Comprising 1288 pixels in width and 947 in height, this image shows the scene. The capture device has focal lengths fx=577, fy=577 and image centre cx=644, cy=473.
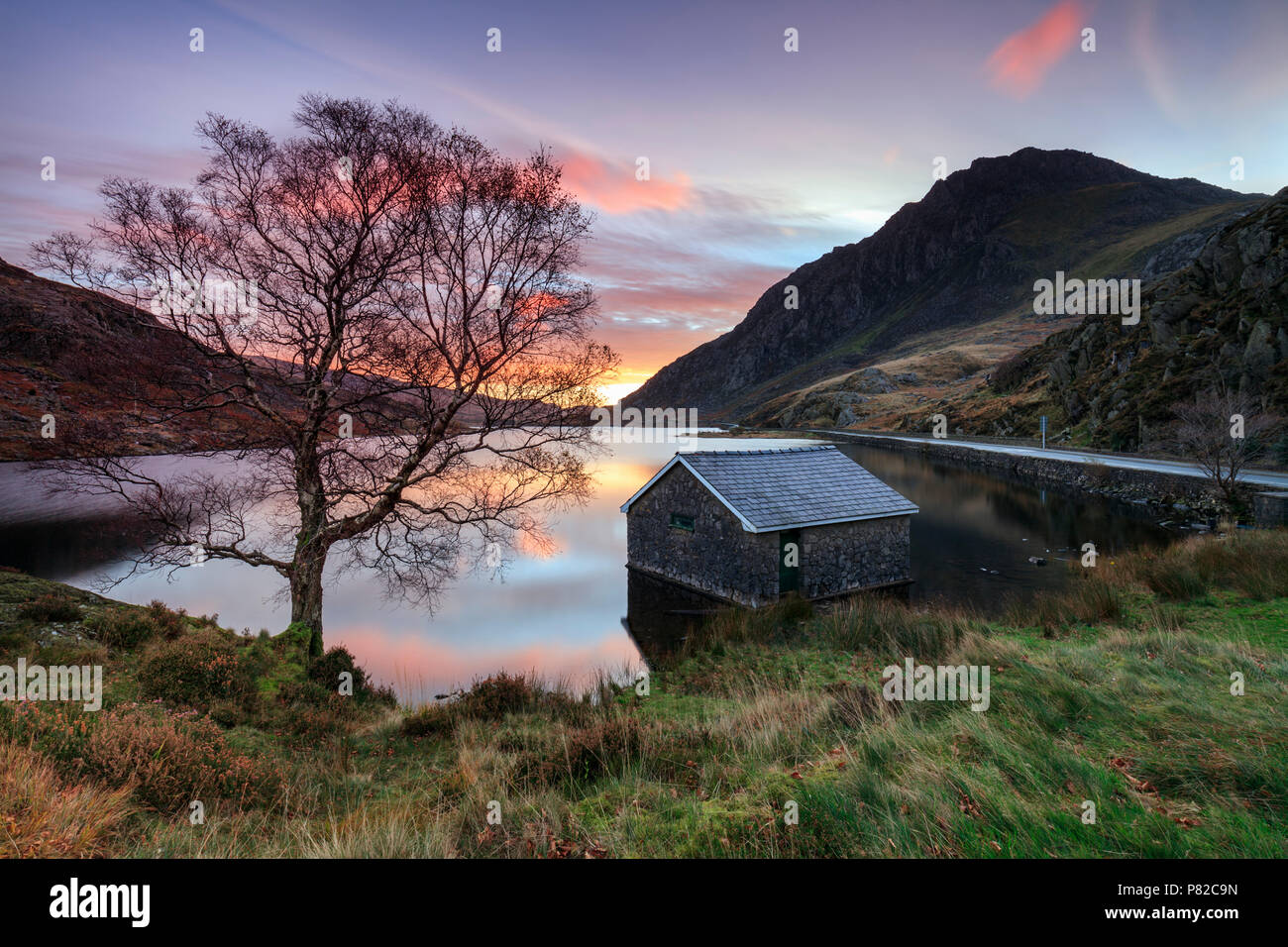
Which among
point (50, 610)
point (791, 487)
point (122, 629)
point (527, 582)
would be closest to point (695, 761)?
point (122, 629)

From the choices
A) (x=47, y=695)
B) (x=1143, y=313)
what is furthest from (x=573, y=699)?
(x=1143, y=313)

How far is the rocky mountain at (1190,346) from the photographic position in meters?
35.7

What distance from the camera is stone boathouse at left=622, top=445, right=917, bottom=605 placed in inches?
735

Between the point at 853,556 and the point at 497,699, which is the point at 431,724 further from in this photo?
the point at 853,556

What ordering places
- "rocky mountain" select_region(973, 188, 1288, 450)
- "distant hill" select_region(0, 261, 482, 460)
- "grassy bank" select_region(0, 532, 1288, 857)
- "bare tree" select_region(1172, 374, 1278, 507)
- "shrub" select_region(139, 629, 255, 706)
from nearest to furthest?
"grassy bank" select_region(0, 532, 1288, 857) → "shrub" select_region(139, 629, 255, 706) → "distant hill" select_region(0, 261, 482, 460) → "bare tree" select_region(1172, 374, 1278, 507) → "rocky mountain" select_region(973, 188, 1288, 450)

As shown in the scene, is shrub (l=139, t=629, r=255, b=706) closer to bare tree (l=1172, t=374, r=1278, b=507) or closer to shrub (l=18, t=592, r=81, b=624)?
shrub (l=18, t=592, r=81, b=624)

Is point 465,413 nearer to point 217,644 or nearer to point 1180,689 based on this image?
point 217,644

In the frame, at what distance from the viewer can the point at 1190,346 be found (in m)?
41.9

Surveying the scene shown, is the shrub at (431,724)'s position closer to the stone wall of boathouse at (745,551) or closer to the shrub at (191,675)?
the shrub at (191,675)

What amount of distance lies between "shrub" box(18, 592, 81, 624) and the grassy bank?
1.56m

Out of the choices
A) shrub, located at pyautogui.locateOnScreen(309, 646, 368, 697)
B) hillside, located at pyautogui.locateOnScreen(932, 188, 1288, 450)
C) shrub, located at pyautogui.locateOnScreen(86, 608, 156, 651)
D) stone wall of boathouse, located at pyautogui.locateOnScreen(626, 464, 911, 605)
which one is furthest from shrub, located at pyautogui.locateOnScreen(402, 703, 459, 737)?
hillside, located at pyautogui.locateOnScreen(932, 188, 1288, 450)

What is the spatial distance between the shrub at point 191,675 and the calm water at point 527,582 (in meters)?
4.61

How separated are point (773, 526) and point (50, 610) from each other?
18.7 meters

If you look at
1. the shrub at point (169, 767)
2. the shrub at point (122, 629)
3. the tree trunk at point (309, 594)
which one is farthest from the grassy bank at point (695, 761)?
the tree trunk at point (309, 594)
